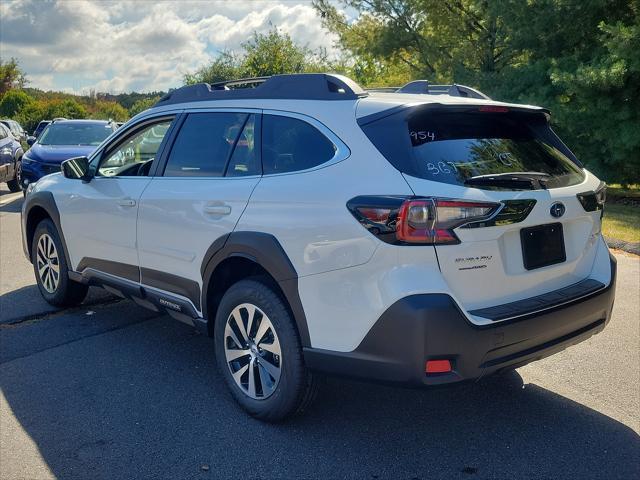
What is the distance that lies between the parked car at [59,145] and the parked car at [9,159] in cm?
148

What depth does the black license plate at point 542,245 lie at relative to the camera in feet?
10.8

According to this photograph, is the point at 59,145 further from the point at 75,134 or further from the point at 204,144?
the point at 204,144

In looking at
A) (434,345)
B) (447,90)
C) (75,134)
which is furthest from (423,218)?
(75,134)

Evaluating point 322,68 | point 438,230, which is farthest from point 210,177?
point 322,68

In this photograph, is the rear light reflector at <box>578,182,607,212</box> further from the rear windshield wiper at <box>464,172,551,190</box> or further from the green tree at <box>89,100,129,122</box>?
the green tree at <box>89,100,129,122</box>

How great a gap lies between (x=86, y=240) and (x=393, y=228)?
125 inches

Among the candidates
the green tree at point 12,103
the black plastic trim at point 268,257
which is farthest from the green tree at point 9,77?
the black plastic trim at point 268,257

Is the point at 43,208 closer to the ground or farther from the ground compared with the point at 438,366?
farther from the ground

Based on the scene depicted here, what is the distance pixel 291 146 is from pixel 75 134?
36.4ft

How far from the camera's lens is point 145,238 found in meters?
4.56

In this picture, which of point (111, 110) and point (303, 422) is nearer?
point (303, 422)

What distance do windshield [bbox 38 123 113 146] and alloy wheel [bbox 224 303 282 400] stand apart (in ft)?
33.7

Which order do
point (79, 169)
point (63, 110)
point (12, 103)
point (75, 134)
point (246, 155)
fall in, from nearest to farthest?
point (246, 155) < point (79, 169) < point (75, 134) < point (12, 103) < point (63, 110)

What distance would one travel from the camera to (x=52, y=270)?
5.98 metres
